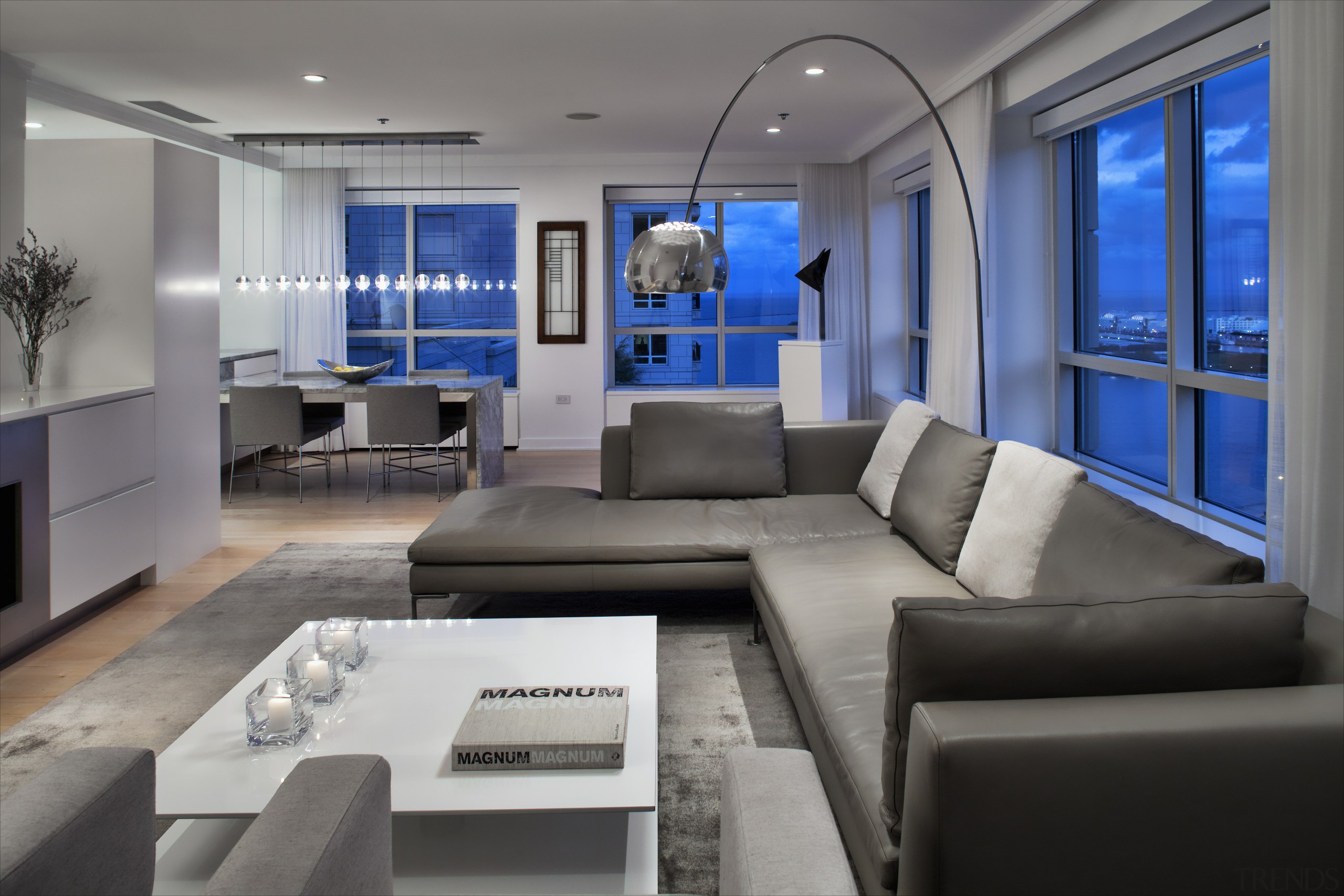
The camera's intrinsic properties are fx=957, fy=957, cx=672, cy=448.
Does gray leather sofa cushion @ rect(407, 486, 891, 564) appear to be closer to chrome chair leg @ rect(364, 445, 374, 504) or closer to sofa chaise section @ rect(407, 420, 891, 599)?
sofa chaise section @ rect(407, 420, 891, 599)

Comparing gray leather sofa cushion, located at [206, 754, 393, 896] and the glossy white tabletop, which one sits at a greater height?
gray leather sofa cushion, located at [206, 754, 393, 896]

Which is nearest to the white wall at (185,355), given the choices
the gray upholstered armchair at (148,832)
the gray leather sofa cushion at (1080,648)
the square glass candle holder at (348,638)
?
the square glass candle holder at (348,638)

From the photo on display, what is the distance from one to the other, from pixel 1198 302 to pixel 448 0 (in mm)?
3248

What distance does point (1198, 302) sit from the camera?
381 centimetres

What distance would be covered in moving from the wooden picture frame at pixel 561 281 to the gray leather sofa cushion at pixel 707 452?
13.9 ft

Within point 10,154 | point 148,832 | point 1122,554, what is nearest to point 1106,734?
point 1122,554


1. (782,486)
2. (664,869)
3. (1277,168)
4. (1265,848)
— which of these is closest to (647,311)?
(782,486)

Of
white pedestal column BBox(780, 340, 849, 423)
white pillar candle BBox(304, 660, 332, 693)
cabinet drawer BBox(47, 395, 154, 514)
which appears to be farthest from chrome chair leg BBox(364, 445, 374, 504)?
white pillar candle BBox(304, 660, 332, 693)

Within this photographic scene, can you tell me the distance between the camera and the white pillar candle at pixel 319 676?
2.26 meters

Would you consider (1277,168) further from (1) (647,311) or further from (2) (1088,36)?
(1) (647,311)

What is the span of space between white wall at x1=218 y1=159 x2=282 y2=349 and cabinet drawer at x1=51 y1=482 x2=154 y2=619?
3722 mm

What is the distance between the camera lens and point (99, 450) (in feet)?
12.8

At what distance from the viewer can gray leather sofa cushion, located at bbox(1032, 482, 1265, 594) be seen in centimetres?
177

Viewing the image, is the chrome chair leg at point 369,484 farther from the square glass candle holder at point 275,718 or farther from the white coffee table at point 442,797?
the square glass candle holder at point 275,718
